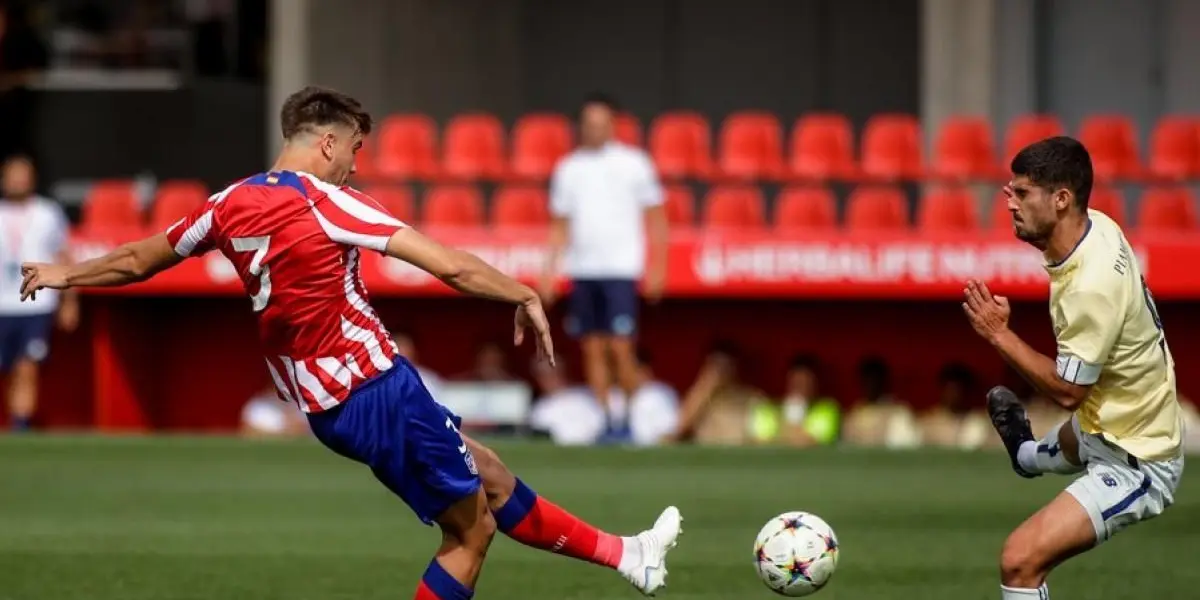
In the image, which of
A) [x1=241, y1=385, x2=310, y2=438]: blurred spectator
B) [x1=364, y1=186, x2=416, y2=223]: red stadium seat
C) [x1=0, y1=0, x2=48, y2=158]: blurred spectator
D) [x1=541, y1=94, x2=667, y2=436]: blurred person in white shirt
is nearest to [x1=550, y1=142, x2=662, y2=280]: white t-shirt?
[x1=541, y1=94, x2=667, y2=436]: blurred person in white shirt

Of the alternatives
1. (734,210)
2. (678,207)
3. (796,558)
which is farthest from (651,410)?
(796,558)

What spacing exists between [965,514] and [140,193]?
1227 centimetres

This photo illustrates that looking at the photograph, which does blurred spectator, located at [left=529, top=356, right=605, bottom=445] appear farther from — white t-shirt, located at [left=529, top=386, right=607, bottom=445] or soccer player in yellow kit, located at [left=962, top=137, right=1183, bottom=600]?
soccer player in yellow kit, located at [left=962, top=137, right=1183, bottom=600]

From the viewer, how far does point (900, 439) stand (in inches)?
624

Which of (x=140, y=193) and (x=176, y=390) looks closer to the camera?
(x=176, y=390)

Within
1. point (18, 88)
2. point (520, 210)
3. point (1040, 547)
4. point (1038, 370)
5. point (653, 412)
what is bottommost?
point (653, 412)

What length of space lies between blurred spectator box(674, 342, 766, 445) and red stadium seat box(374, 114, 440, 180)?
3.52 m

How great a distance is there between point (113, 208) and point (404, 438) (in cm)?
1280

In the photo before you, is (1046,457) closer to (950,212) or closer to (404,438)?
(404,438)

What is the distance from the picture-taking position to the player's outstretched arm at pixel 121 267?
19.3 ft

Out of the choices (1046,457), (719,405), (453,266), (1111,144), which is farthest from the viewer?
→ (1111,144)

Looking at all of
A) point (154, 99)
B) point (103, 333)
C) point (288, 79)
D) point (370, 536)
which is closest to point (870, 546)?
point (370, 536)

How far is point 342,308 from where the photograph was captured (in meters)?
5.66

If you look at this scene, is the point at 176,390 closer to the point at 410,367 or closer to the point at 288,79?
the point at 288,79
